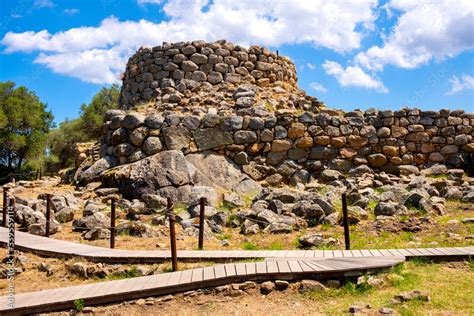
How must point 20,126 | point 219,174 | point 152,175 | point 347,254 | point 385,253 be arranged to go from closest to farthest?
point 385,253 → point 347,254 → point 152,175 → point 219,174 → point 20,126

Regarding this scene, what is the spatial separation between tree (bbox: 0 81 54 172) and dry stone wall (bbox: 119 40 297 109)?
14588 mm

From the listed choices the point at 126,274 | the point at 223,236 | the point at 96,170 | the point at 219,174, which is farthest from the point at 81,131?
the point at 126,274

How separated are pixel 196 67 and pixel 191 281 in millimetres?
10872

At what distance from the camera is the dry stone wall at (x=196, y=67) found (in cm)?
1494

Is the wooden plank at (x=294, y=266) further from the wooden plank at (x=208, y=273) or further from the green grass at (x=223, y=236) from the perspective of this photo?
the green grass at (x=223, y=236)

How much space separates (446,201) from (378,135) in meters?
3.59

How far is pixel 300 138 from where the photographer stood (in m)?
12.5

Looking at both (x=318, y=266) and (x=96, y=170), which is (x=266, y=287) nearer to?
(x=318, y=266)

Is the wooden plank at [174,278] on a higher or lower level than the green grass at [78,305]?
higher

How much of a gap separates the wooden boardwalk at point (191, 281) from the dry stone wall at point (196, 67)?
9.70m

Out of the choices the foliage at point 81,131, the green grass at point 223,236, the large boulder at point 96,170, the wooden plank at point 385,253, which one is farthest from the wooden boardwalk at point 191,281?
the foliage at point 81,131

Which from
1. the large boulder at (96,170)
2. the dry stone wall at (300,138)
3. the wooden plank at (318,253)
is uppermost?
the dry stone wall at (300,138)

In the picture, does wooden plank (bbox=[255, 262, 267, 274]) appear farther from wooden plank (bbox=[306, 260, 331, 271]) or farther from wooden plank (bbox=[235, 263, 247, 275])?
wooden plank (bbox=[306, 260, 331, 271])

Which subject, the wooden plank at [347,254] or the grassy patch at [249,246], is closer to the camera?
the wooden plank at [347,254]
